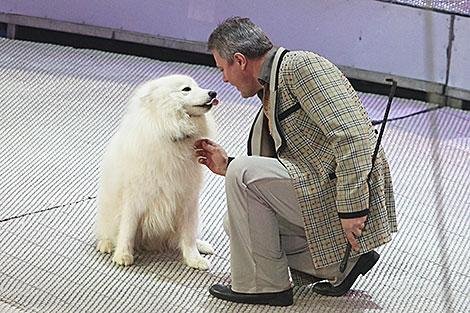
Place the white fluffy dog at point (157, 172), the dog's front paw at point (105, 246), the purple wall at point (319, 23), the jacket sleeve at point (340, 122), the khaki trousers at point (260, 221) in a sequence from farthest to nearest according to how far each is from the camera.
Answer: the purple wall at point (319, 23) → the dog's front paw at point (105, 246) → the white fluffy dog at point (157, 172) → the khaki trousers at point (260, 221) → the jacket sleeve at point (340, 122)

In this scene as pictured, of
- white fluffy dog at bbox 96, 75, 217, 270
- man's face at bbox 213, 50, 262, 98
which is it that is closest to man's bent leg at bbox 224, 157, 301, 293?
man's face at bbox 213, 50, 262, 98

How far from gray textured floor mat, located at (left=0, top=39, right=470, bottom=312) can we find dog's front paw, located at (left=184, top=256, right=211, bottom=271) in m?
0.03

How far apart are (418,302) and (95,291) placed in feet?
3.52

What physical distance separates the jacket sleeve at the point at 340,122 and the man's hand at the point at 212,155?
0.48 metres

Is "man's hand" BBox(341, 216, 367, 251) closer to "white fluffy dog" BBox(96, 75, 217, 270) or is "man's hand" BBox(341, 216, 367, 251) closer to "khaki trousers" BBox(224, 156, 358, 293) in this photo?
"khaki trousers" BBox(224, 156, 358, 293)

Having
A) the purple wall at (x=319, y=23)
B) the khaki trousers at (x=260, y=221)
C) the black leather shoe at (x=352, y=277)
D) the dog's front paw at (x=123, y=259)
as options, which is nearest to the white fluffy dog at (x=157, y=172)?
the dog's front paw at (x=123, y=259)

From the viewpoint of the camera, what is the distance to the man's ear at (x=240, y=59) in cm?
216

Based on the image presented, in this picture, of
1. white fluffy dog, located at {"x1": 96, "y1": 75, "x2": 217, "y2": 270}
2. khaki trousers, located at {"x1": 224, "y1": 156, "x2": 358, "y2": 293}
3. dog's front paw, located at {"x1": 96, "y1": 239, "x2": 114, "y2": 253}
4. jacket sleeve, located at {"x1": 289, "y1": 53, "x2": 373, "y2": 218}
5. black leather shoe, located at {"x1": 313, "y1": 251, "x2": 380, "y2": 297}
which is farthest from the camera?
dog's front paw, located at {"x1": 96, "y1": 239, "x2": 114, "y2": 253}

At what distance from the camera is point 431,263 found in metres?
2.64

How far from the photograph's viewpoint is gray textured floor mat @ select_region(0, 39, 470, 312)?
230 cm

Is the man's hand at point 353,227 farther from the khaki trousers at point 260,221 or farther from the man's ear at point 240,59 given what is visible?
the man's ear at point 240,59

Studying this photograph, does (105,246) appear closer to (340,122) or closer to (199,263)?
(199,263)

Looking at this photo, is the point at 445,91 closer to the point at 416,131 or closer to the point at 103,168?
the point at 416,131

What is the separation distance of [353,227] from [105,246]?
997mm
